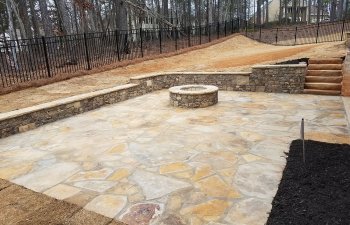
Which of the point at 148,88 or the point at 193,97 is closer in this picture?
the point at 193,97

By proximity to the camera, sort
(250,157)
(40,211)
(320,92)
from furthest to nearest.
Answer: (320,92), (250,157), (40,211)

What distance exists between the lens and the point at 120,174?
3.99 metres

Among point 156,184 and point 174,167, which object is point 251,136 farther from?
point 156,184

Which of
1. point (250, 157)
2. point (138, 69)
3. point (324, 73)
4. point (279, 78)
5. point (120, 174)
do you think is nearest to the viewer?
point (120, 174)

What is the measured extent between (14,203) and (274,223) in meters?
2.93

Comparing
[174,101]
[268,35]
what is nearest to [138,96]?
[174,101]

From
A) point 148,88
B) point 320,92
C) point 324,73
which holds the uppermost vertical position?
point 324,73

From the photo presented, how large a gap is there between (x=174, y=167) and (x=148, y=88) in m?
6.34

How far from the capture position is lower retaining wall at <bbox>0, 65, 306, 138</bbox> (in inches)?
247

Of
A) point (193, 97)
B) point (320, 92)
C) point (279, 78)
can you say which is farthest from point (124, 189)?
point (320, 92)

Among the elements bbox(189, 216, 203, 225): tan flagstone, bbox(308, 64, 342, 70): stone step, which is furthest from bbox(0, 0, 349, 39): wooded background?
bbox(189, 216, 203, 225): tan flagstone

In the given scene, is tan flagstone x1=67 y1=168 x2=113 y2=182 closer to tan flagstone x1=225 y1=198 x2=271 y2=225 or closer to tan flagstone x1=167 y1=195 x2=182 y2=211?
tan flagstone x1=167 y1=195 x2=182 y2=211

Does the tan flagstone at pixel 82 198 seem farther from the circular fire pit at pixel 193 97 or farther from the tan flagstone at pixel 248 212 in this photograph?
the circular fire pit at pixel 193 97

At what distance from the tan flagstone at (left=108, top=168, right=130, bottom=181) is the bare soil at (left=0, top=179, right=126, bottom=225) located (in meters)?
0.75
